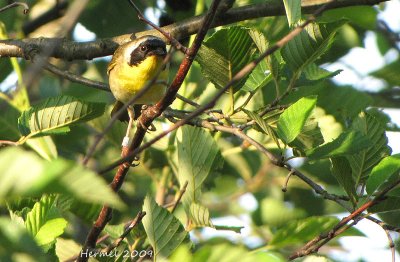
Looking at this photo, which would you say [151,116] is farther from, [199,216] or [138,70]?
[138,70]

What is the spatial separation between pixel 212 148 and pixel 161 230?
0.63 metres

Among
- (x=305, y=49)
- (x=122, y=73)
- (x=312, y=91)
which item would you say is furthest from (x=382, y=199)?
(x=122, y=73)

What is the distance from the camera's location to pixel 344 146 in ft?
7.36

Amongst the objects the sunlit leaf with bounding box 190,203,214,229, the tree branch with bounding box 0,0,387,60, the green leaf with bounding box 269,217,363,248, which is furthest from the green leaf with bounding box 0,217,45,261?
the tree branch with bounding box 0,0,387,60

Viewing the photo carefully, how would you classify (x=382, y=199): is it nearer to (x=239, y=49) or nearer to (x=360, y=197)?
(x=360, y=197)

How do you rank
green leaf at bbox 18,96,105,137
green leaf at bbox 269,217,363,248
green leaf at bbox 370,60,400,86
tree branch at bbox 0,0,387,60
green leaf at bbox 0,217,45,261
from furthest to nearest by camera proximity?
1. green leaf at bbox 370,60,400,86
2. tree branch at bbox 0,0,387,60
3. green leaf at bbox 269,217,363,248
4. green leaf at bbox 18,96,105,137
5. green leaf at bbox 0,217,45,261

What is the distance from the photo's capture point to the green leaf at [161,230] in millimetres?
2352

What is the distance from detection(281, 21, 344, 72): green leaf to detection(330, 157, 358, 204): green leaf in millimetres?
356

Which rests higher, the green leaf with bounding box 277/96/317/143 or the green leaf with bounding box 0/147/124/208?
the green leaf with bounding box 277/96/317/143

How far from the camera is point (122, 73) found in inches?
147

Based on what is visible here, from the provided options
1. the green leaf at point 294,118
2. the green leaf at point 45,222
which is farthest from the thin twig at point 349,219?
the green leaf at point 45,222

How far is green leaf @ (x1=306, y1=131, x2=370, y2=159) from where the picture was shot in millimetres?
2238

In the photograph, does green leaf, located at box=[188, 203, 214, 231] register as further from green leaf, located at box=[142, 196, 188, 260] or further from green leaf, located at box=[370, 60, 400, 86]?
green leaf, located at box=[370, 60, 400, 86]

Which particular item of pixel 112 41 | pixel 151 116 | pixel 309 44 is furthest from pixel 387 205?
pixel 112 41
